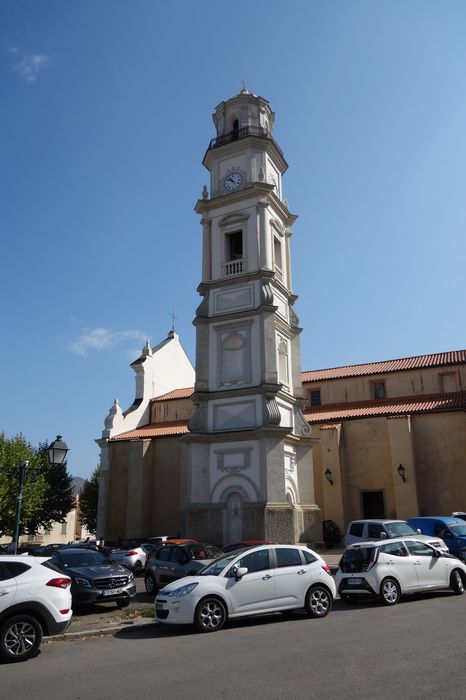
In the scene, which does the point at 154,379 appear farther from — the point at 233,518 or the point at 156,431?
the point at 233,518

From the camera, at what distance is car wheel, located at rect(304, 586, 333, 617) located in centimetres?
1139

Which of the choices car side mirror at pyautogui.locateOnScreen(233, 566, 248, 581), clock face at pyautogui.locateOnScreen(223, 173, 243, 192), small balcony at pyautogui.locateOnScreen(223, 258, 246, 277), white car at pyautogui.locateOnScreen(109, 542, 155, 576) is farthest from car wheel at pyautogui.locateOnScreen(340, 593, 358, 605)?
clock face at pyautogui.locateOnScreen(223, 173, 243, 192)

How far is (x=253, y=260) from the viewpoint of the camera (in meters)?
28.1

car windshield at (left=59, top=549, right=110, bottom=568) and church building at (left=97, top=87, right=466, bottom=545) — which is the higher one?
church building at (left=97, top=87, right=466, bottom=545)

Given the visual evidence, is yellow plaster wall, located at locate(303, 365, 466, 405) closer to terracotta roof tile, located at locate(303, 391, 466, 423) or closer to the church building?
the church building

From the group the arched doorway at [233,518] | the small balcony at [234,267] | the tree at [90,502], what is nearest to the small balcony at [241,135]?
the small balcony at [234,267]

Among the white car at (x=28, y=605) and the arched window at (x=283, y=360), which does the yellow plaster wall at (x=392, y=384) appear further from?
the white car at (x=28, y=605)

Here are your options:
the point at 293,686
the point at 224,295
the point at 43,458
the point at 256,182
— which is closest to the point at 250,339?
the point at 224,295

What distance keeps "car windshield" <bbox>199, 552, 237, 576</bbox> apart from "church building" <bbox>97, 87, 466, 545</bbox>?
12437mm

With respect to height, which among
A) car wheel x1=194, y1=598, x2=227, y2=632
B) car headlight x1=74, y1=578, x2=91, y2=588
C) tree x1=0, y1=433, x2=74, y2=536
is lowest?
car wheel x1=194, y1=598, x2=227, y2=632

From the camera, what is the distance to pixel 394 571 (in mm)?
12945

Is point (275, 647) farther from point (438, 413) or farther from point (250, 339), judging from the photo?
point (438, 413)

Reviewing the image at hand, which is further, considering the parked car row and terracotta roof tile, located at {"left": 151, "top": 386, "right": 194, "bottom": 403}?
terracotta roof tile, located at {"left": 151, "top": 386, "right": 194, "bottom": 403}

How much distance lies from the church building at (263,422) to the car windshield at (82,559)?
10.2m
